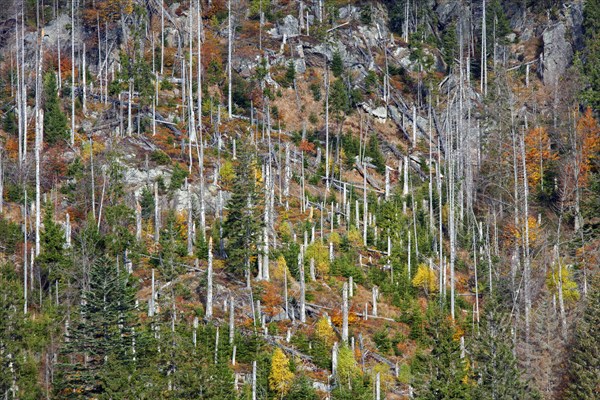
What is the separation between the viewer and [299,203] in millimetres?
82688

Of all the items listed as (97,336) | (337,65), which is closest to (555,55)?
(337,65)

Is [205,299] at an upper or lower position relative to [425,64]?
lower

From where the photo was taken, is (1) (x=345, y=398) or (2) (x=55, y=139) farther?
(2) (x=55, y=139)

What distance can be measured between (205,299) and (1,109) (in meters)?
35.1

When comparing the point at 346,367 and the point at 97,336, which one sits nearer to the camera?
the point at 97,336

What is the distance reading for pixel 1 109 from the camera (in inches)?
3676

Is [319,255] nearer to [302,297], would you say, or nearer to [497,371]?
[302,297]

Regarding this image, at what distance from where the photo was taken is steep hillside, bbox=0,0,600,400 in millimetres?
57312

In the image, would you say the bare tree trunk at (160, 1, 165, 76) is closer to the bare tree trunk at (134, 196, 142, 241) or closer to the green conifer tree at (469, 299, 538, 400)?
the bare tree trunk at (134, 196, 142, 241)

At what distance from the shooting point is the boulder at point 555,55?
10838 centimetres

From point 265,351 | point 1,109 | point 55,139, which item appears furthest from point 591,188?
point 1,109

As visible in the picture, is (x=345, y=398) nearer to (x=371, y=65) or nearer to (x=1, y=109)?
(x=1, y=109)

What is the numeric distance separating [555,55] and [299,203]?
130 feet

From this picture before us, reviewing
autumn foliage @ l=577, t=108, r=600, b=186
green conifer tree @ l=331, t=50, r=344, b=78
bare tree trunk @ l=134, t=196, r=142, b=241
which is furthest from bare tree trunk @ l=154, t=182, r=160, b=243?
autumn foliage @ l=577, t=108, r=600, b=186
